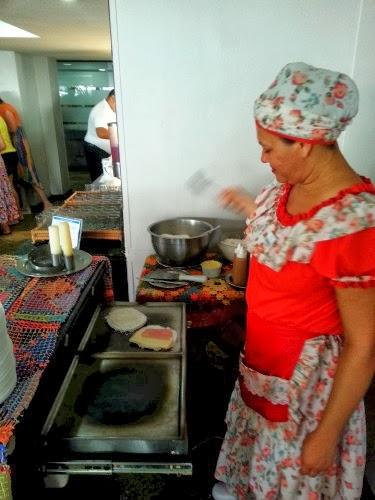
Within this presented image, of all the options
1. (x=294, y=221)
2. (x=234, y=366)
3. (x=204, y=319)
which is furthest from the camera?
(x=234, y=366)

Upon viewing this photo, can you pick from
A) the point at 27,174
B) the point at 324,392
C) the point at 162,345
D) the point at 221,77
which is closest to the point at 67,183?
the point at 27,174

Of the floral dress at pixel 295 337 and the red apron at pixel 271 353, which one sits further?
the red apron at pixel 271 353

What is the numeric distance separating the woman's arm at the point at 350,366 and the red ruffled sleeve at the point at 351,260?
0.03m

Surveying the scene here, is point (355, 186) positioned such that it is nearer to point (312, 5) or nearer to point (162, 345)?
point (162, 345)

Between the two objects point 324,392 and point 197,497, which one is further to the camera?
point 197,497

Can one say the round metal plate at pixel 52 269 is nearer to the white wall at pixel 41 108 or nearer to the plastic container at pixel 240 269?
the plastic container at pixel 240 269

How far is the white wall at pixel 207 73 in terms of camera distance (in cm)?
192

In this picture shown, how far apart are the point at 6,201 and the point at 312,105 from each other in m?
5.08

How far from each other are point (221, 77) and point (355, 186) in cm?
137

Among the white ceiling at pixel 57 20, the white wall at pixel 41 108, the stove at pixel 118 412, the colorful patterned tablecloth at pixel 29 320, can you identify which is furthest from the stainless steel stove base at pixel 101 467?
the white wall at pixel 41 108

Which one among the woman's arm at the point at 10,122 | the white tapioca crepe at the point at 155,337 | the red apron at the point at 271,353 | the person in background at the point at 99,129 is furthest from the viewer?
the woman's arm at the point at 10,122

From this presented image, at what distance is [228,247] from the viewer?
214 cm

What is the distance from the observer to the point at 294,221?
1.06 m

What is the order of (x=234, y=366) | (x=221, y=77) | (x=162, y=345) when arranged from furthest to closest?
(x=234, y=366)
(x=221, y=77)
(x=162, y=345)
